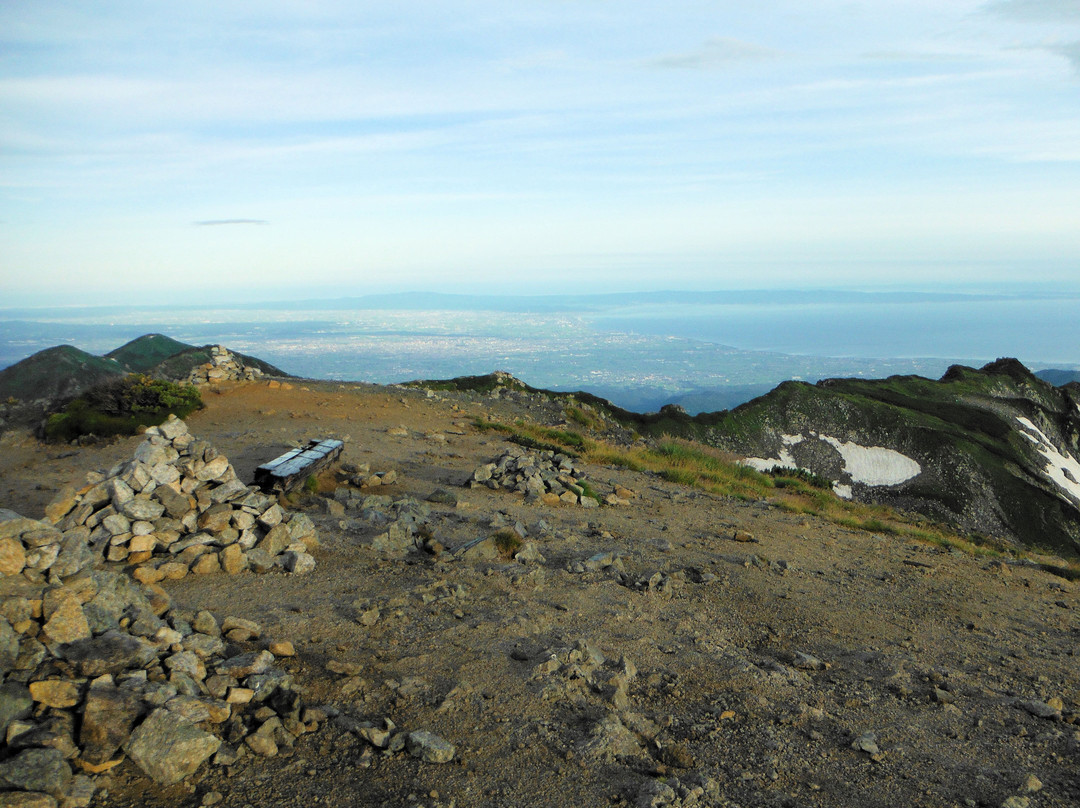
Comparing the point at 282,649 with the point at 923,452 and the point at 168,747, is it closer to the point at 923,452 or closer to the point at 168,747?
the point at 168,747

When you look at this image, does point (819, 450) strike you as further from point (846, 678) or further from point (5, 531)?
point (5, 531)

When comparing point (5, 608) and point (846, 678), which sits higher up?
point (5, 608)

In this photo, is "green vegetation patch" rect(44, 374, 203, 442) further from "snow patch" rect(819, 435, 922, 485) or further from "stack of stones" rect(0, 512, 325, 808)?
"snow patch" rect(819, 435, 922, 485)

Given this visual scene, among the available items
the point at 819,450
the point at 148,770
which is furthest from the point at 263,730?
the point at 819,450

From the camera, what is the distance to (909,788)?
500cm

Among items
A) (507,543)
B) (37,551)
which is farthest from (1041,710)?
(37,551)

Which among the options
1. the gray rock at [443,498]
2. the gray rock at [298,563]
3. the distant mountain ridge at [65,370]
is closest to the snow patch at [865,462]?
the distant mountain ridge at [65,370]

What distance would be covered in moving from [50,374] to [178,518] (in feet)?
136

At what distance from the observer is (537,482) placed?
13977 mm

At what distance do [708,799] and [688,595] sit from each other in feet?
14.6

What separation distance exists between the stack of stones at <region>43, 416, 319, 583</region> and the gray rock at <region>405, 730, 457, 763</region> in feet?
13.4

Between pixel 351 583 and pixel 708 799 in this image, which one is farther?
pixel 351 583

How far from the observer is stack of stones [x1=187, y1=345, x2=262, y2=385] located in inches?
960

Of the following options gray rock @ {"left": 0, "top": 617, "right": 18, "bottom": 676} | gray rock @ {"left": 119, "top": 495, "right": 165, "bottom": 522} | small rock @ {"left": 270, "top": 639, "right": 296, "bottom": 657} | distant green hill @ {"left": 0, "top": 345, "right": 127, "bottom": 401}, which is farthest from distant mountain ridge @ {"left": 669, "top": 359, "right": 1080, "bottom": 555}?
gray rock @ {"left": 0, "top": 617, "right": 18, "bottom": 676}
